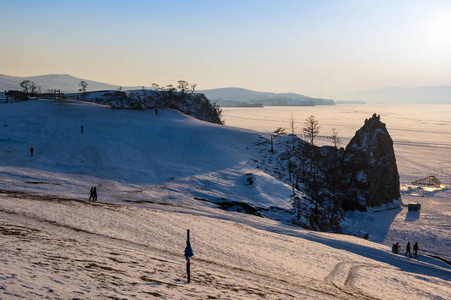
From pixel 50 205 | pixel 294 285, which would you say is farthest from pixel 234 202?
pixel 294 285

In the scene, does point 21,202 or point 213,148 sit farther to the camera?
point 213,148

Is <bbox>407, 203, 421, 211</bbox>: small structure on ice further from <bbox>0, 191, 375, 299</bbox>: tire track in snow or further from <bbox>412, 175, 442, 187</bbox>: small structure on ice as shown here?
<bbox>0, 191, 375, 299</bbox>: tire track in snow

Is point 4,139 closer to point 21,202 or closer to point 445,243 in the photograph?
point 21,202

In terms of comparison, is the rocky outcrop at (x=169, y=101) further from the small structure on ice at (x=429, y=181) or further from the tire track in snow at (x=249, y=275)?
the tire track in snow at (x=249, y=275)

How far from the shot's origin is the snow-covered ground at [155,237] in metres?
16.2

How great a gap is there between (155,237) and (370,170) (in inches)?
2369

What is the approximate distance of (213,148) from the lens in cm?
7338

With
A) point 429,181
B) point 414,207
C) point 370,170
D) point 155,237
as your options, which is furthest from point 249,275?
point 429,181

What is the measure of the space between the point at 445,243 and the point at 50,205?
50.2m

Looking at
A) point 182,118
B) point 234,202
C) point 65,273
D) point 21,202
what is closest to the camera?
point 65,273

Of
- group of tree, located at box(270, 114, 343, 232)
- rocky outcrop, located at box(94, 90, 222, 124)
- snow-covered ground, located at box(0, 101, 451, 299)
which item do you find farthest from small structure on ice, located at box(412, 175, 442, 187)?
rocky outcrop, located at box(94, 90, 222, 124)

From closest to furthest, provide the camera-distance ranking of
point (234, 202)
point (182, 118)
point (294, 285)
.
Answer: point (294, 285) < point (234, 202) < point (182, 118)

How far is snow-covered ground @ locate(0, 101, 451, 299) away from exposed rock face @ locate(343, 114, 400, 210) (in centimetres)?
731

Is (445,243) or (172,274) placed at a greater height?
(172,274)
